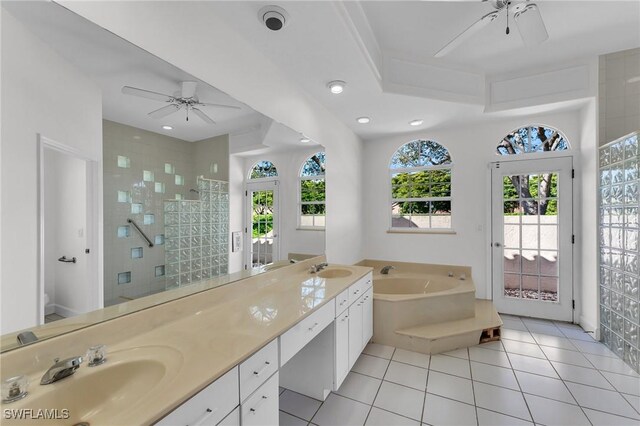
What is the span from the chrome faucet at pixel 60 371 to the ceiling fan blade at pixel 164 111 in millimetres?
1095

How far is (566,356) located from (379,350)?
5.53 feet

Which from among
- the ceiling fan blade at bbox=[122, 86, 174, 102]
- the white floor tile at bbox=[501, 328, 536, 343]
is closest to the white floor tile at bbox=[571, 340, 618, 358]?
the white floor tile at bbox=[501, 328, 536, 343]

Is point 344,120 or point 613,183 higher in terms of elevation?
point 344,120

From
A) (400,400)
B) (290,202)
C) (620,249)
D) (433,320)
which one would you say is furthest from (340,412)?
(620,249)

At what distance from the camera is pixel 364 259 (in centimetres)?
414

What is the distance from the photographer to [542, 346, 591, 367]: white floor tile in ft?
7.79

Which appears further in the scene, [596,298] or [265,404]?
[596,298]

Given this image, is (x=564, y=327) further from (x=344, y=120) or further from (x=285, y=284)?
(x=344, y=120)

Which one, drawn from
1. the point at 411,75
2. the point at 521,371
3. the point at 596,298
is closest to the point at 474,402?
the point at 521,371

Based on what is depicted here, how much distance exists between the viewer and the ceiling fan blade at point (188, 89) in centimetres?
149

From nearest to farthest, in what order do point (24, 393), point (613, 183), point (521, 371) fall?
1. point (24, 393)
2. point (521, 371)
3. point (613, 183)

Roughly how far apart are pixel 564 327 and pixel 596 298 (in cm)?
53

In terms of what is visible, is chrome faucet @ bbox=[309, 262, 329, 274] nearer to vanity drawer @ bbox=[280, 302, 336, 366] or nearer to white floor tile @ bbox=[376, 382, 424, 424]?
vanity drawer @ bbox=[280, 302, 336, 366]

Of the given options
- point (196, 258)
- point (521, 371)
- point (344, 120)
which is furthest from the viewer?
point (344, 120)
